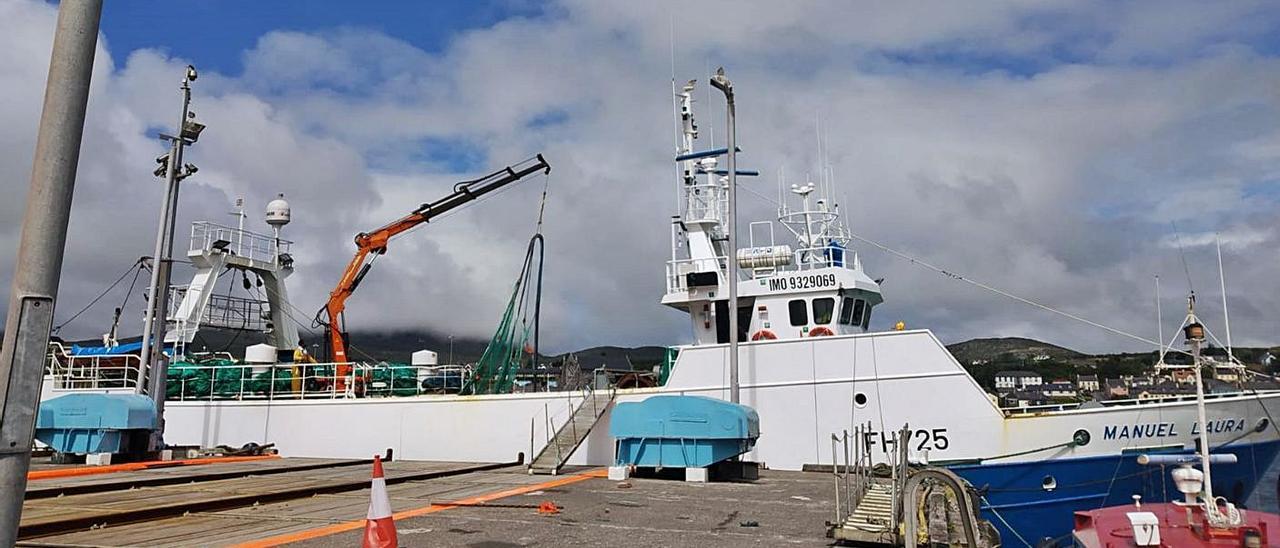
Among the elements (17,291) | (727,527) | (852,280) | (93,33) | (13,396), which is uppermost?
(852,280)

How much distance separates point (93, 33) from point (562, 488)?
35.0 feet

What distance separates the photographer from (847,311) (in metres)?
17.4

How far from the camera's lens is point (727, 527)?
8945 millimetres

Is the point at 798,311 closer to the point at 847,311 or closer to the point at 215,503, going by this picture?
the point at 847,311

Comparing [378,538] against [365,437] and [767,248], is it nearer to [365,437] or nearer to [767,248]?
[767,248]

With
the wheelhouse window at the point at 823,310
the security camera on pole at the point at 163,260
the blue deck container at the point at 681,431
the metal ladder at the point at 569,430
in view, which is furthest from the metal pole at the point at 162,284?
the wheelhouse window at the point at 823,310

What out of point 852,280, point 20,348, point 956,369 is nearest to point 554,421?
point 852,280

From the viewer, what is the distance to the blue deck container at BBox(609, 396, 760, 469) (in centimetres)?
1394

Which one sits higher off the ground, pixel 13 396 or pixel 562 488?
pixel 13 396

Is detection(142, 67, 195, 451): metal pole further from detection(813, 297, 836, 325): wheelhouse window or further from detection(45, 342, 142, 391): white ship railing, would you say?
detection(813, 297, 836, 325): wheelhouse window

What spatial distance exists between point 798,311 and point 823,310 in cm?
53

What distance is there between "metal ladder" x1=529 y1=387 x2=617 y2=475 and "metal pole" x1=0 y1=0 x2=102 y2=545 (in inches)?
504

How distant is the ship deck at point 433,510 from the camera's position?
26.7 feet

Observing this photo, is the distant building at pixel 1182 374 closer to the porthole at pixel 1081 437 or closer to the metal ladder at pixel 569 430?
the porthole at pixel 1081 437
